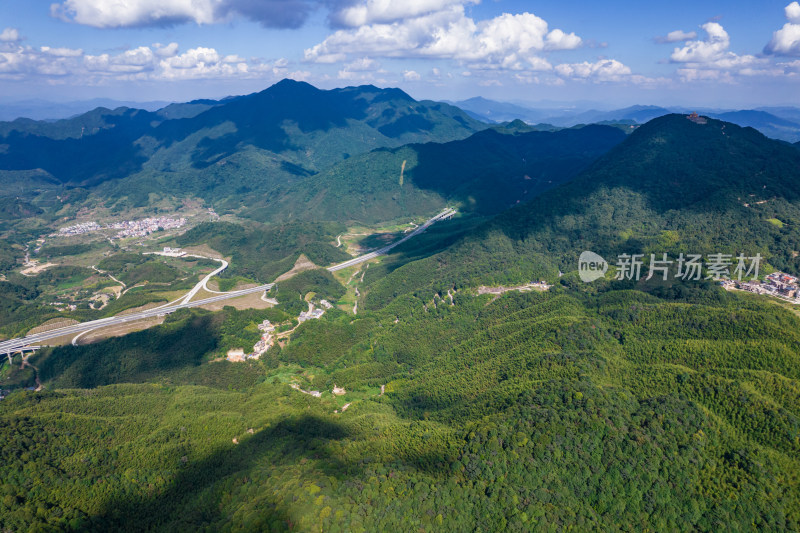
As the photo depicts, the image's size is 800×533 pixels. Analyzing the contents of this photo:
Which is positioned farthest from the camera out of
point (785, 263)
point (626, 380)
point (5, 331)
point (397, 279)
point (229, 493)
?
point (397, 279)

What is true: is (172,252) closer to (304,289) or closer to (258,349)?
(304,289)

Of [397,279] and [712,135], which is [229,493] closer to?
[397,279]

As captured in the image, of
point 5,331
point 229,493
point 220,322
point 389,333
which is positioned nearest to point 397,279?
point 389,333

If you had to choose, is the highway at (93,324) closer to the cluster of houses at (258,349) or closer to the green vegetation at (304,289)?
the green vegetation at (304,289)

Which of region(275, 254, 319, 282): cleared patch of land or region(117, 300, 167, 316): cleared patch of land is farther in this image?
region(275, 254, 319, 282): cleared patch of land

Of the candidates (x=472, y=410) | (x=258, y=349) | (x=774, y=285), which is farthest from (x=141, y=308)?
(x=774, y=285)

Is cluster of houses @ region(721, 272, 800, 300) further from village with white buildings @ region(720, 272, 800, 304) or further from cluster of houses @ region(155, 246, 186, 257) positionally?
cluster of houses @ region(155, 246, 186, 257)

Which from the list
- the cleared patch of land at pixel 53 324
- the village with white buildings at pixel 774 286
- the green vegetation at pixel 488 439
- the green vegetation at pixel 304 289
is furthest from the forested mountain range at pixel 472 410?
the cleared patch of land at pixel 53 324

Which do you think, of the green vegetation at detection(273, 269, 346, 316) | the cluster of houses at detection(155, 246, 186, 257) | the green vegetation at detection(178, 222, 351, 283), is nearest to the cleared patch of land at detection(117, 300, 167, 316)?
the green vegetation at detection(273, 269, 346, 316)
